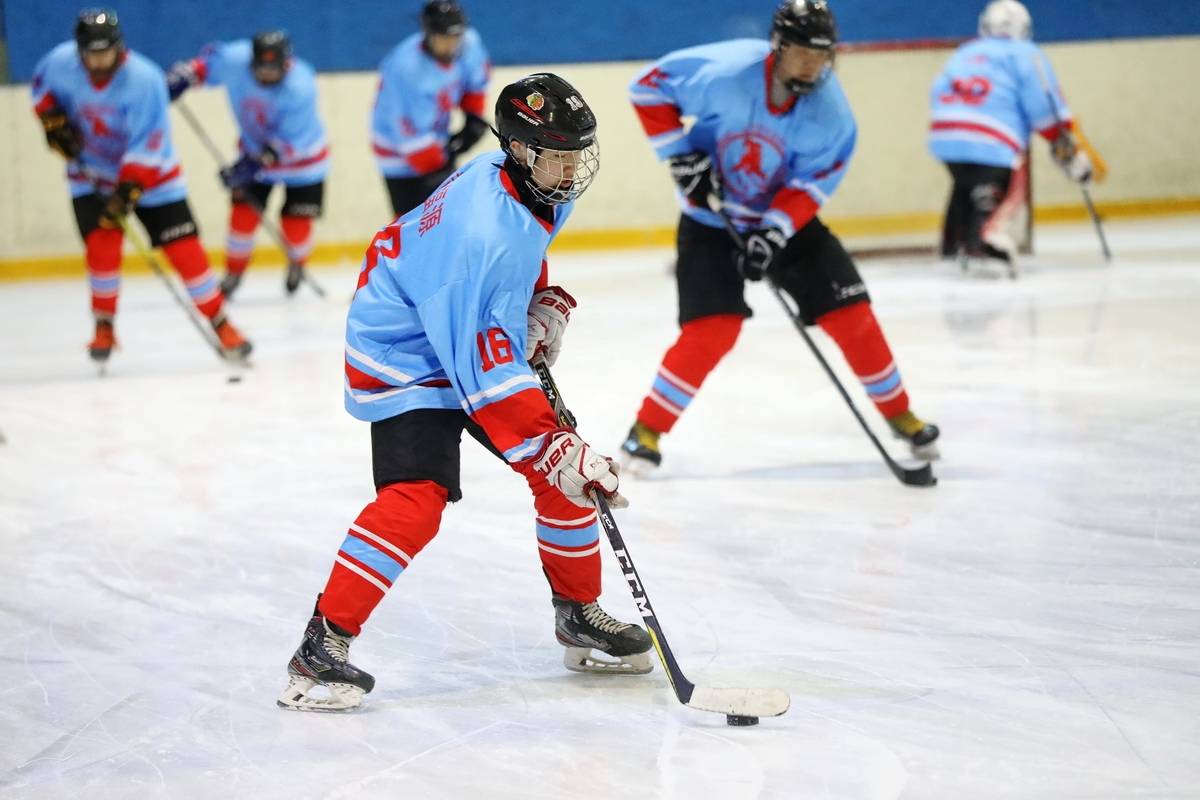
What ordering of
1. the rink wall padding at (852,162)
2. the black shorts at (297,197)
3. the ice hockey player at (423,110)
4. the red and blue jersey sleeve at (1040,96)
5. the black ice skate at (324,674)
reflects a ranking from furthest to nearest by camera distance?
the rink wall padding at (852,162), the black shorts at (297,197), the red and blue jersey sleeve at (1040,96), the ice hockey player at (423,110), the black ice skate at (324,674)

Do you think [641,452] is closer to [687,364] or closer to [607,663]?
[687,364]

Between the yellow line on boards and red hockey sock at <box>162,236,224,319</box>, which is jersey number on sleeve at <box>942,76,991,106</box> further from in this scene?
red hockey sock at <box>162,236,224,319</box>

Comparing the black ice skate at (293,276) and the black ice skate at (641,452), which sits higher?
the black ice skate at (641,452)

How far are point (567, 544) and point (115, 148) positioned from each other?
11.4 feet

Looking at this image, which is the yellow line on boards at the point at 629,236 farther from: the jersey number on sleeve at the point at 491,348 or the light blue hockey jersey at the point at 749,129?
the jersey number on sleeve at the point at 491,348

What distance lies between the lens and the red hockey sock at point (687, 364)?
383 cm

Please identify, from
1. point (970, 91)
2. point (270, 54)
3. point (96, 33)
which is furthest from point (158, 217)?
point (970, 91)

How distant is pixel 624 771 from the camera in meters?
2.07

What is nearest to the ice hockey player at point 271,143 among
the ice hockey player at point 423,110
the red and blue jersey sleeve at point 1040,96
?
the ice hockey player at point 423,110

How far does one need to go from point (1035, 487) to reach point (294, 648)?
177cm

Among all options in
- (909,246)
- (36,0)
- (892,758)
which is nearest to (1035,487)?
(892,758)

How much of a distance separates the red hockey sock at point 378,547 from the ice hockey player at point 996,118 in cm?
548

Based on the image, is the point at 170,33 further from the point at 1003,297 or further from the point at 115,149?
the point at 1003,297

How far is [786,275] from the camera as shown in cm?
384
